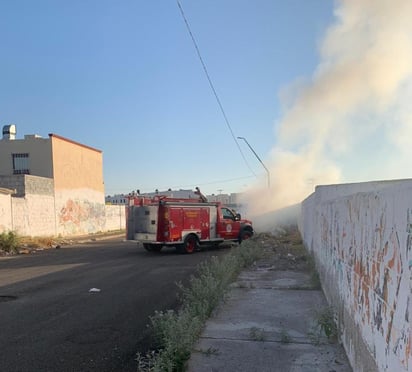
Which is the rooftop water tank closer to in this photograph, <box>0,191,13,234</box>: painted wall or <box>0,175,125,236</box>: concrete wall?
<box>0,175,125,236</box>: concrete wall

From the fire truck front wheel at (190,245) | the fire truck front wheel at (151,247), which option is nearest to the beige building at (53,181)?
the fire truck front wheel at (151,247)

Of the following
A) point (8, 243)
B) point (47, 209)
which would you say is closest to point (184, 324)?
point (8, 243)

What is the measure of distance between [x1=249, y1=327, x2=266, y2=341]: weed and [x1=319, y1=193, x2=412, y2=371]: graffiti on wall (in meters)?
1.21

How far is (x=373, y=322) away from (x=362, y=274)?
0.65 m

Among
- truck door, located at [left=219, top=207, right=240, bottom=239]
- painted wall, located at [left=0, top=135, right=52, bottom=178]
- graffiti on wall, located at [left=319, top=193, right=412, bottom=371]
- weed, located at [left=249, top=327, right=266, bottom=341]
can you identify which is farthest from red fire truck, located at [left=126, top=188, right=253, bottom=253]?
painted wall, located at [left=0, top=135, right=52, bottom=178]

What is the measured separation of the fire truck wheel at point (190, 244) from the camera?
18.2 metres

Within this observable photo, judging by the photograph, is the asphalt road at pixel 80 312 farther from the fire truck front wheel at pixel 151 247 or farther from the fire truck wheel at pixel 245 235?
the fire truck wheel at pixel 245 235

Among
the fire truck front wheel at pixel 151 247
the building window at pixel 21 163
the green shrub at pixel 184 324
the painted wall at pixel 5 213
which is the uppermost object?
the building window at pixel 21 163

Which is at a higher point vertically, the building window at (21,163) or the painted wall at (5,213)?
the building window at (21,163)

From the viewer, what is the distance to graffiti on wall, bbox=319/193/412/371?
2568 millimetres

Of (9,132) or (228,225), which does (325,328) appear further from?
(9,132)

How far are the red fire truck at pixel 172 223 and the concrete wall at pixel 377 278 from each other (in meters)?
12.4

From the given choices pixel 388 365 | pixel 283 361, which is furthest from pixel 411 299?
pixel 283 361

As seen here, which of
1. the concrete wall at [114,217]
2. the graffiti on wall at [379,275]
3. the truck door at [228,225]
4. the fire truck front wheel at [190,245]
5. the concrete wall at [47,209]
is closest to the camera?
the graffiti on wall at [379,275]
